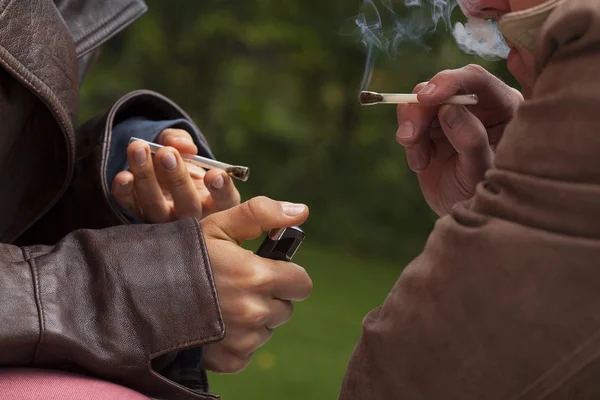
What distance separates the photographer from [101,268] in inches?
38.8

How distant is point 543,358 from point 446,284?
0.35ft

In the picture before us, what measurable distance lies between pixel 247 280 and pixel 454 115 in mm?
333

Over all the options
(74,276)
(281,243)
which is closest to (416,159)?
(281,243)

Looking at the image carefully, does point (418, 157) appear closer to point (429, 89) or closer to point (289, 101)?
point (429, 89)

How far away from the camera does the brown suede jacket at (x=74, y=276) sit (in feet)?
3.10

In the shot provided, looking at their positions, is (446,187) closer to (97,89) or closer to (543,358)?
(543,358)

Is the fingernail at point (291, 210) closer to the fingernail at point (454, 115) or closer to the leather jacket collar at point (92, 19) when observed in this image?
the fingernail at point (454, 115)

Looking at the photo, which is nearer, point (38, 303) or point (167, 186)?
point (38, 303)

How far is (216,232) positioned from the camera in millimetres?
1062

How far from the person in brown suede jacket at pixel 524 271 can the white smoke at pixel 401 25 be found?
34 cm

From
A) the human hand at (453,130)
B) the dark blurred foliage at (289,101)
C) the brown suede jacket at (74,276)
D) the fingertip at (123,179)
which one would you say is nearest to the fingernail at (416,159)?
the human hand at (453,130)

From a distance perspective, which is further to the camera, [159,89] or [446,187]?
[159,89]

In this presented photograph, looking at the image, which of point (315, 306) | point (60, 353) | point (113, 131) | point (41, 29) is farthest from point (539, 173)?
point (315, 306)

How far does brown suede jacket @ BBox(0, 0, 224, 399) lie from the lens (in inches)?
37.2
